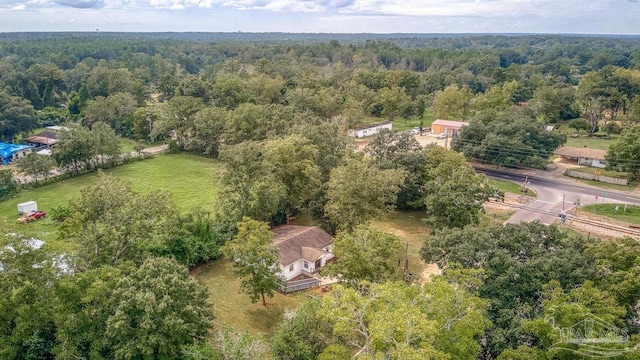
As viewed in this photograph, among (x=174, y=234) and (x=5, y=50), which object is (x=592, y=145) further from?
(x=5, y=50)

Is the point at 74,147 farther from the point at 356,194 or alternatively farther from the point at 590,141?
the point at 590,141

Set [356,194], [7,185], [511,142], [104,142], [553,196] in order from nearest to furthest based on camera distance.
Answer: [356,194] → [7,185] → [553,196] → [511,142] → [104,142]

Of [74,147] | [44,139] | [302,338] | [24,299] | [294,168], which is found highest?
[294,168]

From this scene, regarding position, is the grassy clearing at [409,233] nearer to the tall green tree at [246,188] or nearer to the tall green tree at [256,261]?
the tall green tree at [246,188]

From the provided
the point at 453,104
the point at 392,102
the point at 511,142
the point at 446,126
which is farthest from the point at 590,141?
the point at 392,102

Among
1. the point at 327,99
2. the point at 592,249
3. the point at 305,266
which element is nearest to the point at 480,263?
the point at 592,249

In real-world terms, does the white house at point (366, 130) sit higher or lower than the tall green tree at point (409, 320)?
lower

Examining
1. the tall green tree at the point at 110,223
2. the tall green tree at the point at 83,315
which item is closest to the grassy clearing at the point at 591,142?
the tall green tree at the point at 110,223
